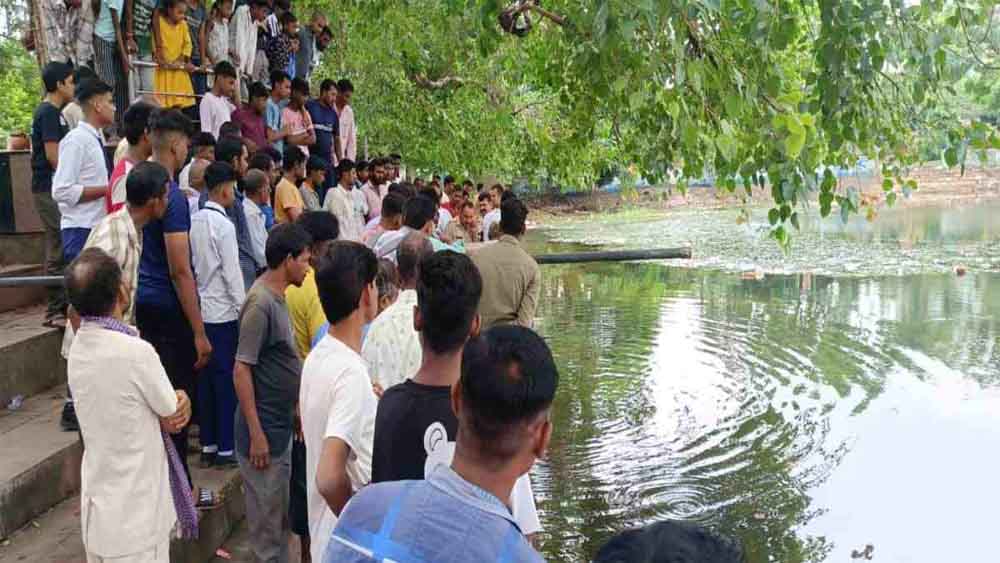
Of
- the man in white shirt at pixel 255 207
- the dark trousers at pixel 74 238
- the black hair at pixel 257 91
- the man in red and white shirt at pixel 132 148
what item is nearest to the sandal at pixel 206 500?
the man in red and white shirt at pixel 132 148

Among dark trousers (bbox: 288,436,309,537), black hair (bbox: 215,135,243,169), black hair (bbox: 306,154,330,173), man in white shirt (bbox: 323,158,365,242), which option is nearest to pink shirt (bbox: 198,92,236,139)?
black hair (bbox: 306,154,330,173)

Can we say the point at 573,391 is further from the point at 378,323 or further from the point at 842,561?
the point at 378,323

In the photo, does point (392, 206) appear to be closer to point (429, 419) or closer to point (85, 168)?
point (85, 168)

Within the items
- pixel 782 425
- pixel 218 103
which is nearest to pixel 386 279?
pixel 218 103

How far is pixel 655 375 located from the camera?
35.0 feet

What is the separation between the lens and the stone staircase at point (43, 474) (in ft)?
12.9

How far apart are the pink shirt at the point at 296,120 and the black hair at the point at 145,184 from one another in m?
4.84

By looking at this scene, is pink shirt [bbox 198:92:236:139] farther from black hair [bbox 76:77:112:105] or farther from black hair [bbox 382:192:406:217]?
black hair [bbox 76:77:112:105]

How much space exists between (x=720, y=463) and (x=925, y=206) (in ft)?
108

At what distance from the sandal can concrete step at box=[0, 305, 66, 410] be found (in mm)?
1542

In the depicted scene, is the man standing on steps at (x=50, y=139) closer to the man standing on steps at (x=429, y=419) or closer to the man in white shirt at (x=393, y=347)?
the man in white shirt at (x=393, y=347)

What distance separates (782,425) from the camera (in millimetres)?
8984

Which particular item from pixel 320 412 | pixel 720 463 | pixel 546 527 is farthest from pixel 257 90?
pixel 320 412

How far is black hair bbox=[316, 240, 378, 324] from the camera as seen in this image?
9.70 feet
